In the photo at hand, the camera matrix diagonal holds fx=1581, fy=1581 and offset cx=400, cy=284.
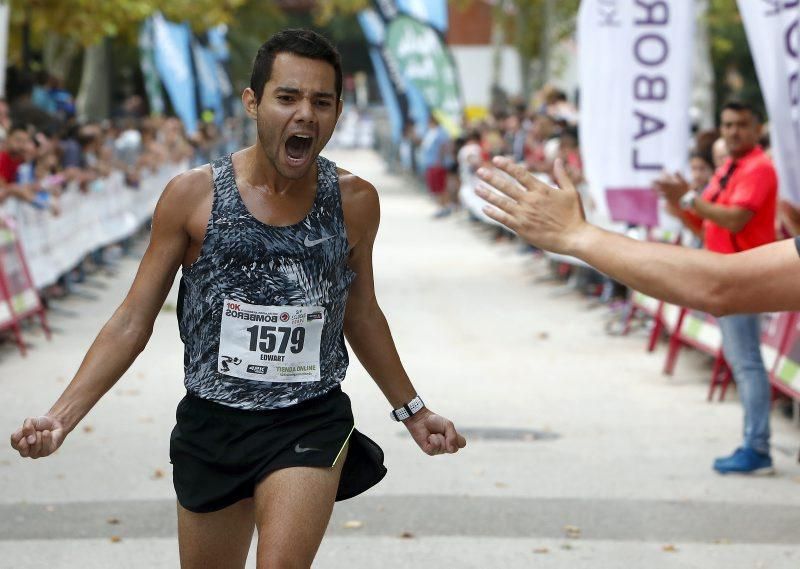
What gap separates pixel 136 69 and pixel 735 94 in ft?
89.9

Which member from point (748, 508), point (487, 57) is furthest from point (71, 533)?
point (487, 57)

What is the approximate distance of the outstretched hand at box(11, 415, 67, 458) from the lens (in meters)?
4.18

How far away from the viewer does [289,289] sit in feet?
14.1

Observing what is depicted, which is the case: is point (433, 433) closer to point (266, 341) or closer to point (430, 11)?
point (266, 341)

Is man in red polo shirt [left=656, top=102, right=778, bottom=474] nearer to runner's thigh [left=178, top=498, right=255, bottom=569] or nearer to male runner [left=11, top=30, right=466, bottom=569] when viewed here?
male runner [left=11, top=30, right=466, bottom=569]

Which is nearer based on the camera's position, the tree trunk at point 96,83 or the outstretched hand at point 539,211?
the outstretched hand at point 539,211

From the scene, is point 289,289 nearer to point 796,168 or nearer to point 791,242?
point 791,242

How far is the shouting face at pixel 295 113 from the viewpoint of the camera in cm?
426

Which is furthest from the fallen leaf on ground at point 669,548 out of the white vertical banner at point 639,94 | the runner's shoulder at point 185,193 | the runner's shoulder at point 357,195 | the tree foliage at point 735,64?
the tree foliage at point 735,64

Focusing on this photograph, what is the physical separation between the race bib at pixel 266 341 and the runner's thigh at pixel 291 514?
278mm

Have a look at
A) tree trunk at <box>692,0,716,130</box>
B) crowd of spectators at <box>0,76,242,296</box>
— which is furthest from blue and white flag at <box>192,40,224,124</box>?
tree trunk at <box>692,0,716,130</box>

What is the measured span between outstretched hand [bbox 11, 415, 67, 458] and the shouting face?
36.3 inches

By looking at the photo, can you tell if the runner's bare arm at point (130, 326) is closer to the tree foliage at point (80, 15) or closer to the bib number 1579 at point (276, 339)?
the bib number 1579 at point (276, 339)

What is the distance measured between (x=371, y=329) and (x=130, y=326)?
72 centimetres
